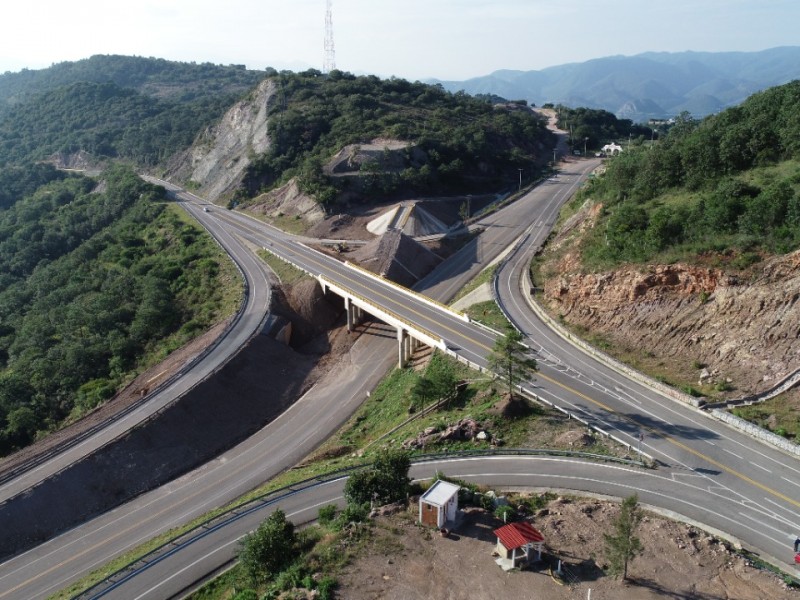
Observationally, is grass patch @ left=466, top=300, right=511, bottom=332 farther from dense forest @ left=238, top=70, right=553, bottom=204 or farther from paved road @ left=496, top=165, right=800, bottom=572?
dense forest @ left=238, top=70, right=553, bottom=204

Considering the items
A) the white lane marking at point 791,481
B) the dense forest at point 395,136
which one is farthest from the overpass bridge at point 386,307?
the dense forest at point 395,136

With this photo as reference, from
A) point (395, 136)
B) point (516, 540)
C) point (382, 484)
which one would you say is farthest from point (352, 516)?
point (395, 136)

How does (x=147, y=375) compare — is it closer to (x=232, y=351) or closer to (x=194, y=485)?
(x=232, y=351)

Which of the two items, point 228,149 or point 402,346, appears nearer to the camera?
point 402,346

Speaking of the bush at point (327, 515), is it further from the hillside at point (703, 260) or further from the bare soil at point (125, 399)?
the hillside at point (703, 260)

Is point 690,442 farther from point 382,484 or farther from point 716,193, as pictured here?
point 716,193

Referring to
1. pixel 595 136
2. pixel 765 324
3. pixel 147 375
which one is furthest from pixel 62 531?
pixel 595 136
